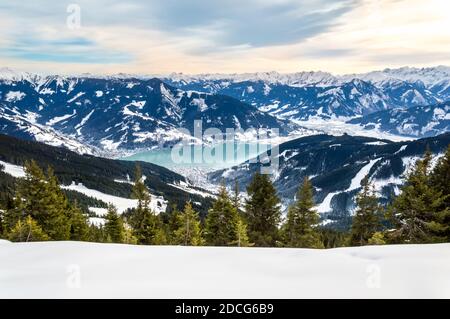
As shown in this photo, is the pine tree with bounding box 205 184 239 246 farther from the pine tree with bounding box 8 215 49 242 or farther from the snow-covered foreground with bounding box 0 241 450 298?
the snow-covered foreground with bounding box 0 241 450 298

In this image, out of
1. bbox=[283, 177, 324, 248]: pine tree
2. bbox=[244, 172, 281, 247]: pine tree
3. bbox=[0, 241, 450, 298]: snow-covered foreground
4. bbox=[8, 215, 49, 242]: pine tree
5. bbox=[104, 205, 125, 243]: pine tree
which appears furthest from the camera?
bbox=[104, 205, 125, 243]: pine tree

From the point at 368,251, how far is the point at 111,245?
6.34 m

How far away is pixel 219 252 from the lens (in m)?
8.93

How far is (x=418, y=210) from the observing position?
19.4 metres

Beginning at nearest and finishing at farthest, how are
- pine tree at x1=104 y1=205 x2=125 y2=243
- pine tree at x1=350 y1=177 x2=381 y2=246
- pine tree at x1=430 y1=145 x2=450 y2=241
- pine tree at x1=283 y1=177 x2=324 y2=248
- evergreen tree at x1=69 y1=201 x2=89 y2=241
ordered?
pine tree at x1=430 y1=145 x2=450 y2=241, pine tree at x1=350 y1=177 x2=381 y2=246, pine tree at x1=283 y1=177 x2=324 y2=248, evergreen tree at x1=69 y1=201 x2=89 y2=241, pine tree at x1=104 y1=205 x2=125 y2=243

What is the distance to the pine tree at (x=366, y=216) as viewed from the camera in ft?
83.9

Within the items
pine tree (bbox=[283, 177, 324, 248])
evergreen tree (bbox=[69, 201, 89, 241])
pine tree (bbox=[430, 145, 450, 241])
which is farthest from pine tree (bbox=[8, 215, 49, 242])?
pine tree (bbox=[430, 145, 450, 241])

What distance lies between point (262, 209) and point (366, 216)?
7.57 meters

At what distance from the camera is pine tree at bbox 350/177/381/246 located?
25578 mm

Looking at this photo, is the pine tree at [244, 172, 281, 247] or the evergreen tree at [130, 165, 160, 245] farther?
the evergreen tree at [130, 165, 160, 245]

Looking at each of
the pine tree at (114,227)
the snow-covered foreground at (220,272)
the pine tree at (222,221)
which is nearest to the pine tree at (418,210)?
the pine tree at (222,221)

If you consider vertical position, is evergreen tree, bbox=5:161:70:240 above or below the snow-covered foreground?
below
